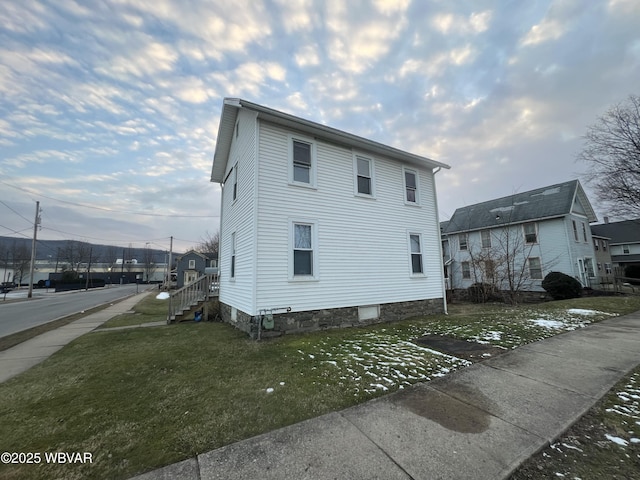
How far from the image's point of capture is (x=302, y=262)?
763cm

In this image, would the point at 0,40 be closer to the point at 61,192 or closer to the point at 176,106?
the point at 176,106

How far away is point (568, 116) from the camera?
41.9 feet

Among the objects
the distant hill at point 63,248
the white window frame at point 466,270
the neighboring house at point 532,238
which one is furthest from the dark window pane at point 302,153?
the distant hill at point 63,248

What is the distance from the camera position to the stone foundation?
7.04 m

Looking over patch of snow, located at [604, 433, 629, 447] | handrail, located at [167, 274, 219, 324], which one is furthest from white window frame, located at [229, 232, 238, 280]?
patch of snow, located at [604, 433, 629, 447]

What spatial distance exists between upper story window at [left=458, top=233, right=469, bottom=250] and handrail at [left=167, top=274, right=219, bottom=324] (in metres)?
22.9

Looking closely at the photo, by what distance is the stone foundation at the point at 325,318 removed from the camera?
7039 mm

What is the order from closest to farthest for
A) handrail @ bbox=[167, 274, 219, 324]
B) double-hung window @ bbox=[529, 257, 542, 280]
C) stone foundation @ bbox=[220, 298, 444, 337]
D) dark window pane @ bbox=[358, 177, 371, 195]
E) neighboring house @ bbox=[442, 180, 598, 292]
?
stone foundation @ bbox=[220, 298, 444, 337], dark window pane @ bbox=[358, 177, 371, 195], handrail @ bbox=[167, 274, 219, 324], neighboring house @ bbox=[442, 180, 598, 292], double-hung window @ bbox=[529, 257, 542, 280]

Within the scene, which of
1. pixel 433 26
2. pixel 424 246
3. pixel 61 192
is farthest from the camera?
pixel 61 192

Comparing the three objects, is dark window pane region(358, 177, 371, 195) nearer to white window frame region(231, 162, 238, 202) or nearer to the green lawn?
white window frame region(231, 162, 238, 202)

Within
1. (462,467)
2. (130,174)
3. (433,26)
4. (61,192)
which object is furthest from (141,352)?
(61,192)

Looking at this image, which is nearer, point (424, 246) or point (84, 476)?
point (84, 476)

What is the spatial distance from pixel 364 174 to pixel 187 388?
8083 millimetres

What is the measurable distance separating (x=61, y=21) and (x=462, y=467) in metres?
13.3
